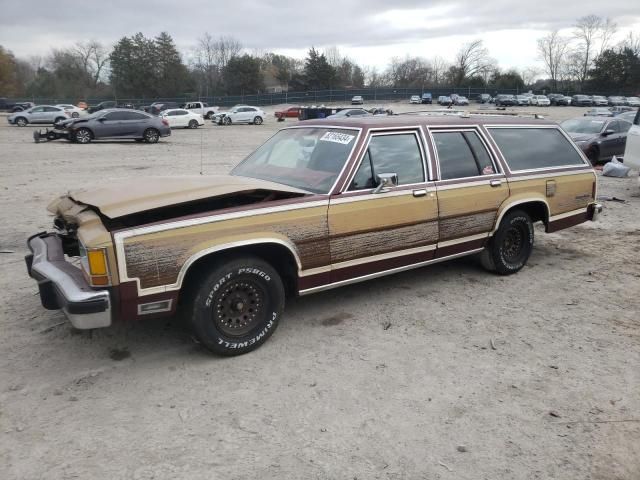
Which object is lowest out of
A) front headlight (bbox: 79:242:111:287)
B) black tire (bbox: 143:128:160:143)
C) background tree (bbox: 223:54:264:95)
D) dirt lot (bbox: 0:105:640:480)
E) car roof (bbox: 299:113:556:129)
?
dirt lot (bbox: 0:105:640:480)

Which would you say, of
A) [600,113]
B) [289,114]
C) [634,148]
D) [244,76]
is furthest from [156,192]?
[244,76]

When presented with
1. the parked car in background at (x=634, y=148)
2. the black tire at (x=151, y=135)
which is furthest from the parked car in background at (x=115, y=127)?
the parked car in background at (x=634, y=148)

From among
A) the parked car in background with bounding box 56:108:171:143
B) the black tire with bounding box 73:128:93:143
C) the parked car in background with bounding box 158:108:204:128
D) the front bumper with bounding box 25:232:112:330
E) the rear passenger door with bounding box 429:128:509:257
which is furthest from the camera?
the parked car in background with bounding box 158:108:204:128

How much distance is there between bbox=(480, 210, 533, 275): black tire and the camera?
18.4ft

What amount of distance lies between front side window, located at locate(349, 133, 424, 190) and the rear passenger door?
247mm

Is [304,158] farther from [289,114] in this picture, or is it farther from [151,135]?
[289,114]

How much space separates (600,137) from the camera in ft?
49.5

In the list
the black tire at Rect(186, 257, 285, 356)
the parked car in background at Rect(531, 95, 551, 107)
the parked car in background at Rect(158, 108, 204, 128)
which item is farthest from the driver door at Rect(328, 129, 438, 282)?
the parked car in background at Rect(531, 95, 551, 107)

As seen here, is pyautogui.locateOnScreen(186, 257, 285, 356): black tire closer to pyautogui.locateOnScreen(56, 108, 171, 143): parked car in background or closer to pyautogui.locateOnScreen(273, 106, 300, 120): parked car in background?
pyautogui.locateOnScreen(56, 108, 171, 143): parked car in background

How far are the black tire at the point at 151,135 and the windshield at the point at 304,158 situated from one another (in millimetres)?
19834

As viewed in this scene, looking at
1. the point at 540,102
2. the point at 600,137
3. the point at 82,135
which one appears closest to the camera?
the point at 600,137

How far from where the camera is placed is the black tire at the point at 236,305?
3674 millimetres

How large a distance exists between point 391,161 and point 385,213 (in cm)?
56

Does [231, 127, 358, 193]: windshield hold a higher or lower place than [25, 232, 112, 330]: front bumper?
higher
